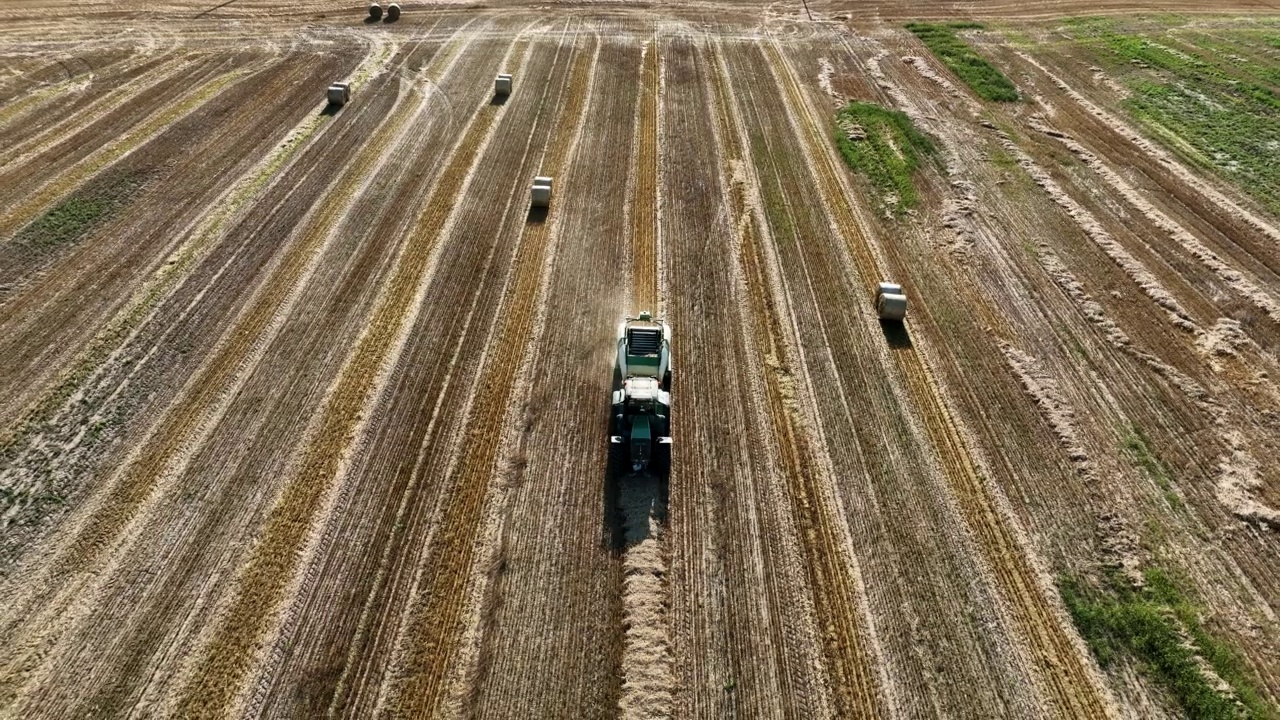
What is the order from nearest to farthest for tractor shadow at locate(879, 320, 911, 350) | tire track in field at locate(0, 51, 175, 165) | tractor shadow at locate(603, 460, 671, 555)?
tractor shadow at locate(603, 460, 671, 555) < tractor shadow at locate(879, 320, 911, 350) < tire track in field at locate(0, 51, 175, 165)

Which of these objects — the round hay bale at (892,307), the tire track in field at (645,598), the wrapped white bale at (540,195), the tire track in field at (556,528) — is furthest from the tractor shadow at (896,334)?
the wrapped white bale at (540,195)

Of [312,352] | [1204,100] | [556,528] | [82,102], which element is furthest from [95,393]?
[1204,100]

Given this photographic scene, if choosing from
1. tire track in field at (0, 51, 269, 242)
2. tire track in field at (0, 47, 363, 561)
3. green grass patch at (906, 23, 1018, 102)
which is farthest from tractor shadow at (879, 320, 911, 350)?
tire track in field at (0, 51, 269, 242)

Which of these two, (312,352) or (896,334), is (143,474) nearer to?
(312,352)

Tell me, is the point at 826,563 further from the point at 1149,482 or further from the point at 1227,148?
the point at 1227,148

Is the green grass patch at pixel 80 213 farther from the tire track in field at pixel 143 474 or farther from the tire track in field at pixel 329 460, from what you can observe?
the tire track in field at pixel 329 460

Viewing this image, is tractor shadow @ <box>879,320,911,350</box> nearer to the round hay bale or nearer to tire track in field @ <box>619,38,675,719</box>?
the round hay bale
